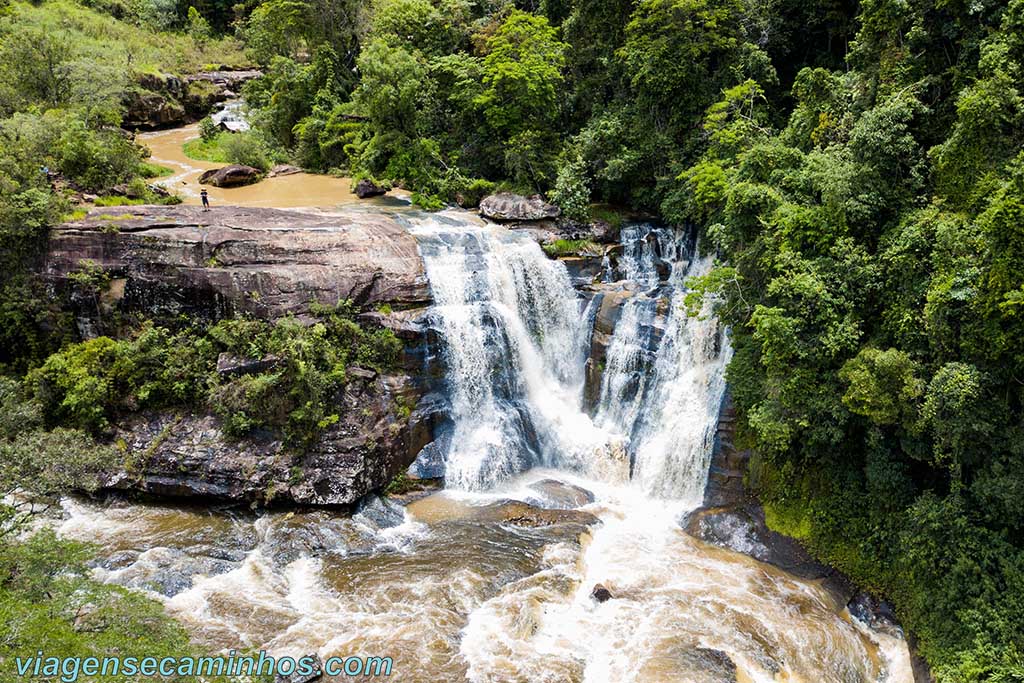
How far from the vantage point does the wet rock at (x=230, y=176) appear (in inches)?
1087

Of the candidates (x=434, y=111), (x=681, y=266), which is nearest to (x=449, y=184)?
(x=434, y=111)

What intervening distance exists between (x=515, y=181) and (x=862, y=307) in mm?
15482

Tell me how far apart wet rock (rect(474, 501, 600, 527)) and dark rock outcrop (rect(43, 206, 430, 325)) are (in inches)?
259

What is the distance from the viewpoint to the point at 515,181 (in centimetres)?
2564

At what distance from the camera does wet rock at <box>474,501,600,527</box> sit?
52.2 feet

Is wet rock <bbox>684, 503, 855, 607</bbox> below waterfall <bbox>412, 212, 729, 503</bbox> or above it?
below

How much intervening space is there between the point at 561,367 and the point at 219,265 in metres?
10.6

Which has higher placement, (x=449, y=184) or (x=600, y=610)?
(x=449, y=184)

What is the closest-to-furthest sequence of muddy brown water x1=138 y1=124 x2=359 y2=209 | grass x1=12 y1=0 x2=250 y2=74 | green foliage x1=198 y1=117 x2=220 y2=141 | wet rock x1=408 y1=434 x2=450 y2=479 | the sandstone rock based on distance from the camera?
wet rock x1=408 y1=434 x2=450 y2=479
muddy brown water x1=138 y1=124 x2=359 y2=209
grass x1=12 y1=0 x2=250 y2=74
green foliage x1=198 y1=117 x2=220 y2=141
the sandstone rock

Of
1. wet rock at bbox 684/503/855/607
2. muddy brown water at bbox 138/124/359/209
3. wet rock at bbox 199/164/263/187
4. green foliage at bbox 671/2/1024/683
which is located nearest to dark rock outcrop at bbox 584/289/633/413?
green foliage at bbox 671/2/1024/683

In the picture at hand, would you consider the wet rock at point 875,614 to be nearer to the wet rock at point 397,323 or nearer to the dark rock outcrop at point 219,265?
the wet rock at point 397,323

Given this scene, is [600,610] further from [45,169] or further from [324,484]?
[45,169]

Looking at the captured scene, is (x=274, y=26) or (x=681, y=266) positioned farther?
(x=274, y=26)

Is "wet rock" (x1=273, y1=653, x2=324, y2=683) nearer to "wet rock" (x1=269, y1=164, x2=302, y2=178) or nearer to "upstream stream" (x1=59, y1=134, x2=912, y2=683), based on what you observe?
"upstream stream" (x1=59, y1=134, x2=912, y2=683)
